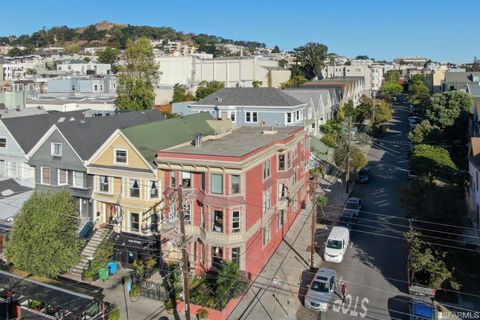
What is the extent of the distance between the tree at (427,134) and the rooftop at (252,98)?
16.2m

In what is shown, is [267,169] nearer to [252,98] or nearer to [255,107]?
[255,107]

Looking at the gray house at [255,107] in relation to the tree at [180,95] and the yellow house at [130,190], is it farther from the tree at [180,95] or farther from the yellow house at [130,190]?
the yellow house at [130,190]

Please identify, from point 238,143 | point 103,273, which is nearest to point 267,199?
point 238,143

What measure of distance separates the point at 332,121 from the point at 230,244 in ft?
160

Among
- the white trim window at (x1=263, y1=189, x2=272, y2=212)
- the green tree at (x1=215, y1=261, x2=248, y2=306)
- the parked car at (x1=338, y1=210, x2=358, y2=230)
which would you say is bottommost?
the green tree at (x1=215, y1=261, x2=248, y2=306)

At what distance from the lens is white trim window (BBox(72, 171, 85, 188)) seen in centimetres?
3119

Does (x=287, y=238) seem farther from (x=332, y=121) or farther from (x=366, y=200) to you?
(x=332, y=121)

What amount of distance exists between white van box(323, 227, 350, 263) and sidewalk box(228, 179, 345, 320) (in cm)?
92

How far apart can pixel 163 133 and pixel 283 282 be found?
12.9 metres

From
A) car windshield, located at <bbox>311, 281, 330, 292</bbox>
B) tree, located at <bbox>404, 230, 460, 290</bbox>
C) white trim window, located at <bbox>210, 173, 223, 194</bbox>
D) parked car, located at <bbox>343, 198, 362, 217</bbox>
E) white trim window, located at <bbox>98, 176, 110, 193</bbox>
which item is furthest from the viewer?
parked car, located at <bbox>343, 198, 362, 217</bbox>

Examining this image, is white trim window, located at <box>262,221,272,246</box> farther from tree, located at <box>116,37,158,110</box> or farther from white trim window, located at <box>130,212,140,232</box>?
tree, located at <box>116,37,158,110</box>

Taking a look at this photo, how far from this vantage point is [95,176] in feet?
99.7

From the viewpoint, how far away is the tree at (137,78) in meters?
59.1

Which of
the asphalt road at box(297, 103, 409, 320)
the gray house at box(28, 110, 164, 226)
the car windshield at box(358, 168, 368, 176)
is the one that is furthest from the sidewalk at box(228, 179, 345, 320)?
the car windshield at box(358, 168, 368, 176)
